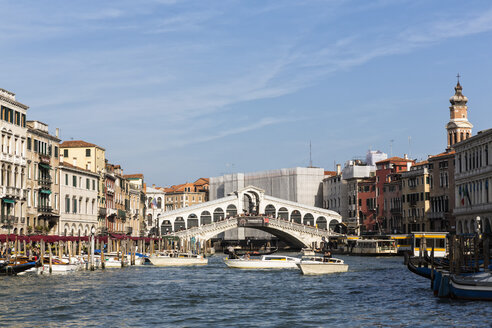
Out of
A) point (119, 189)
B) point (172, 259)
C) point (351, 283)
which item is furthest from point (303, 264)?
point (119, 189)

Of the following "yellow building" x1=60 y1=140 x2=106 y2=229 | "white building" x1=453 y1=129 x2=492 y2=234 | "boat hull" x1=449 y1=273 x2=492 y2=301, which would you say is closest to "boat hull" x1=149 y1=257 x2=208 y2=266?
"yellow building" x1=60 y1=140 x2=106 y2=229

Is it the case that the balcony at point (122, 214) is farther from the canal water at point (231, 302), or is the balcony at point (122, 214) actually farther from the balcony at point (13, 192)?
the canal water at point (231, 302)

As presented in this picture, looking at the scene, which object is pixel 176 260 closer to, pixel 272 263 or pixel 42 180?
pixel 42 180

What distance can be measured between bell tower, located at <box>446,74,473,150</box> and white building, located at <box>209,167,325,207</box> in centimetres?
2230

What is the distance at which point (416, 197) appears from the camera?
3322 inches

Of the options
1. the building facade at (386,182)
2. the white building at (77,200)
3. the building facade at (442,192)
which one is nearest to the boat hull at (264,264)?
the white building at (77,200)

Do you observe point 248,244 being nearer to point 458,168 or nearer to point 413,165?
point 413,165

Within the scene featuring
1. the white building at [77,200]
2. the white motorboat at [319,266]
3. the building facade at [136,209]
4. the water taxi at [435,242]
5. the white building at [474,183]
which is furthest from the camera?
the building facade at [136,209]

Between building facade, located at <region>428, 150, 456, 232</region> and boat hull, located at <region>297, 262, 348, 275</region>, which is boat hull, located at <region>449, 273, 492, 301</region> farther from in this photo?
building facade, located at <region>428, 150, 456, 232</region>

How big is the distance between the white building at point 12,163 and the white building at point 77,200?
830 centimetres

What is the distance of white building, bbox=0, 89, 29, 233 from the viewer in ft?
169

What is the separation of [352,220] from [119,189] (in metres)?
30.2

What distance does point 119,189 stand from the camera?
83125 millimetres

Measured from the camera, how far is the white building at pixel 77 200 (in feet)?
208
